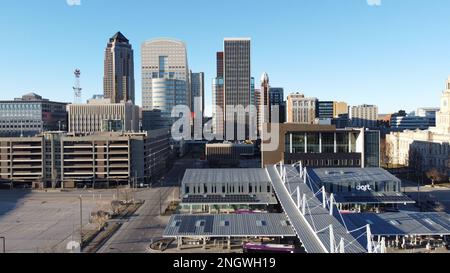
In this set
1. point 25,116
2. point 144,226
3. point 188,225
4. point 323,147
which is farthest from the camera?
point 25,116

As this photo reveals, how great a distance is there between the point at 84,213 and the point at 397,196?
29372 mm

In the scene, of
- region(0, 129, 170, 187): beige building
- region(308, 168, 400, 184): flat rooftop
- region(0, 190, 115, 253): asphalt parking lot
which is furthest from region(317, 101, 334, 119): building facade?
region(0, 190, 115, 253): asphalt parking lot

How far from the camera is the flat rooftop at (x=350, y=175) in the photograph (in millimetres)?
40094

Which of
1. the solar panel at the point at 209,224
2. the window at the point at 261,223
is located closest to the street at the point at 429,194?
the window at the point at 261,223

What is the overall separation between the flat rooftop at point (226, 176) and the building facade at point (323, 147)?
28.4ft

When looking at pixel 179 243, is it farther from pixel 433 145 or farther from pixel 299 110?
pixel 299 110

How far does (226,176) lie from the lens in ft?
137

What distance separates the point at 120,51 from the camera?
18050 centimetres

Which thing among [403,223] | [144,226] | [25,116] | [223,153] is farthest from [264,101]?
[403,223]

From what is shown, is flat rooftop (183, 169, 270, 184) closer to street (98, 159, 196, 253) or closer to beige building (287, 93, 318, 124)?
street (98, 159, 196, 253)

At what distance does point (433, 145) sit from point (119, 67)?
14261 cm

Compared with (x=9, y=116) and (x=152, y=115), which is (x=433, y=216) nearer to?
(x=152, y=115)

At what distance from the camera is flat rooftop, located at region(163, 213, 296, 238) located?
1048 inches

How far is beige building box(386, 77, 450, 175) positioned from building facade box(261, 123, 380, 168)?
15421mm
